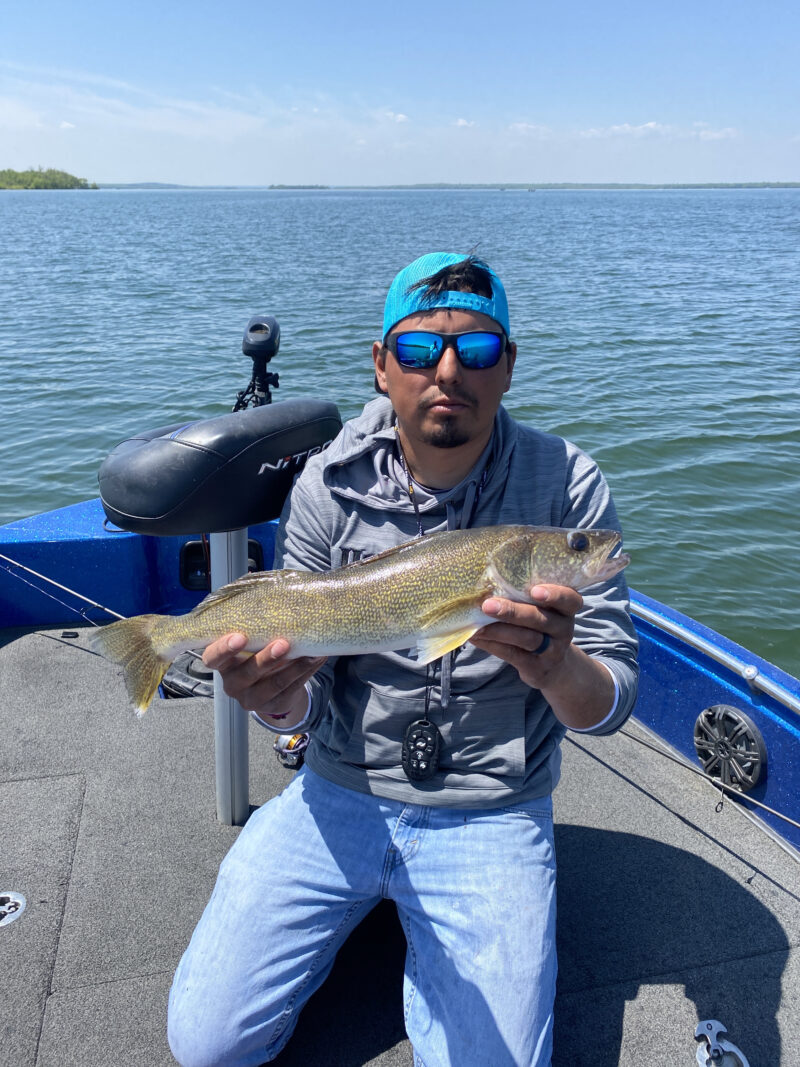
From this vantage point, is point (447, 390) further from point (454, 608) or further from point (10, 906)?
point (10, 906)

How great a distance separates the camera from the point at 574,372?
53.1ft

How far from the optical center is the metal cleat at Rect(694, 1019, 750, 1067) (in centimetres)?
268

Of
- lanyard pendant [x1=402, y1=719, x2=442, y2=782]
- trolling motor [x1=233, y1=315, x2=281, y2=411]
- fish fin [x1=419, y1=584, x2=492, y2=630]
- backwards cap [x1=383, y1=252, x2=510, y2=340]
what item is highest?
backwards cap [x1=383, y1=252, x2=510, y2=340]

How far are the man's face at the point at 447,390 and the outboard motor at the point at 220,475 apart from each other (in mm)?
546

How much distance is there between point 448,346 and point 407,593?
0.90 meters

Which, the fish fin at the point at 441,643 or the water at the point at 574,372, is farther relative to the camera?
the water at the point at 574,372

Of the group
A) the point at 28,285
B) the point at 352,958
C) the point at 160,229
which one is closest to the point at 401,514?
the point at 352,958

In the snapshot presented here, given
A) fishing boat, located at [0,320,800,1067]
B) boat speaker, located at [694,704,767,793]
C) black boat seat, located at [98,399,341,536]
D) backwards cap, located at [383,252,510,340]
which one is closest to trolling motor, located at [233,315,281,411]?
fishing boat, located at [0,320,800,1067]

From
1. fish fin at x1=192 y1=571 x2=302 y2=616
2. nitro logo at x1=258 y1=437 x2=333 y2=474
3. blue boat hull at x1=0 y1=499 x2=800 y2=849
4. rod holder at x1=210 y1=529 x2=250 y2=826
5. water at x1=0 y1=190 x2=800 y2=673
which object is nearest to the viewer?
fish fin at x1=192 y1=571 x2=302 y2=616

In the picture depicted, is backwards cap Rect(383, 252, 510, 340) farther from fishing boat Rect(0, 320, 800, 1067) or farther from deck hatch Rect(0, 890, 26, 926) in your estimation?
deck hatch Rect(0, 890, 26, 926)

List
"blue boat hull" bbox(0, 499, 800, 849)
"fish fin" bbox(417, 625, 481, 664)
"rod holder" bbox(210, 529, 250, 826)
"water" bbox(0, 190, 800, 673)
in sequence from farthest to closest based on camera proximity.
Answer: "water" bbox(0, 190, 800, 673)
"blue boat hull" bbox(0, 499, 800, 849)
"rod holder" bbox(210, 529, 250, 826)
"fish fin" bbox(417, 625, 481, 664)

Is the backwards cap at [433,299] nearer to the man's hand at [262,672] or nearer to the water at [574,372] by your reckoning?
the man's hand at [262,672]

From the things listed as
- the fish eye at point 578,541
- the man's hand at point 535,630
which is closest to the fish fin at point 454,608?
the man's hand at point 535,630

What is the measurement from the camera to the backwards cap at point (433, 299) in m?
2.76
